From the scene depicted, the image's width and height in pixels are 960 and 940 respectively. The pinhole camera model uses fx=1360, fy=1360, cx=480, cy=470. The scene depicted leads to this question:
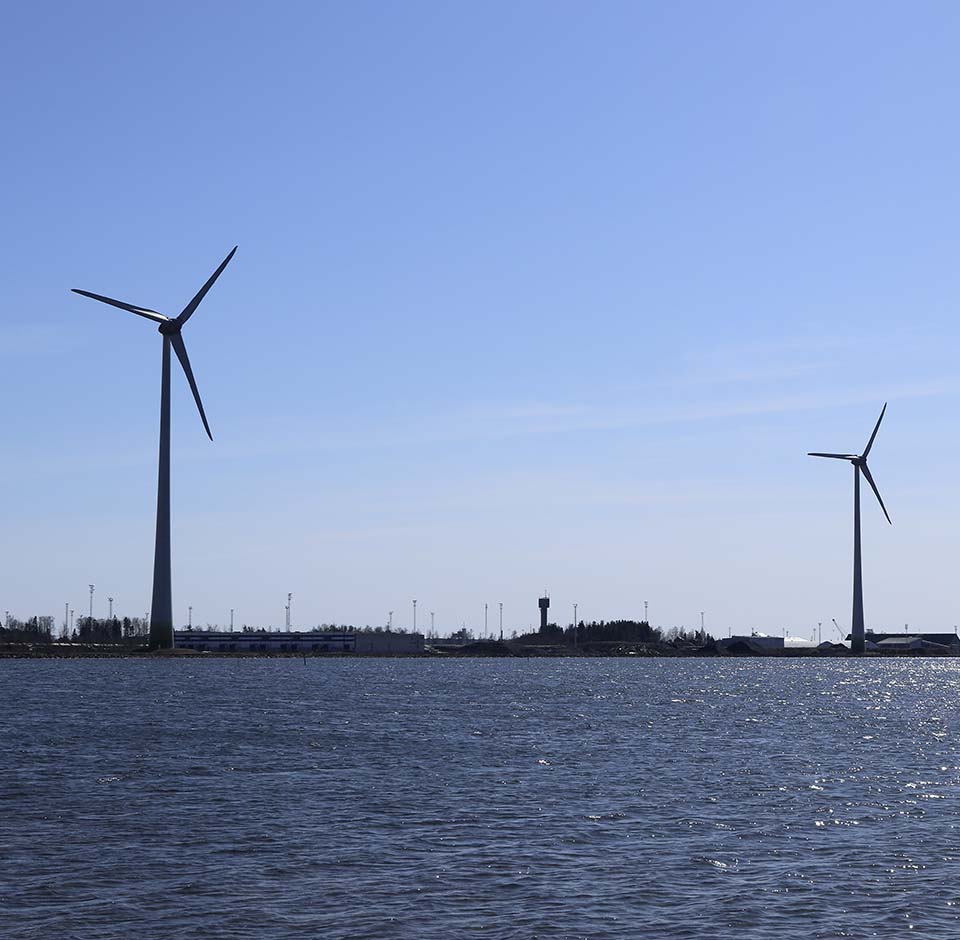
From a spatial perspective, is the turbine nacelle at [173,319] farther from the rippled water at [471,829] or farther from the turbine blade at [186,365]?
the rippled water at [471,829]

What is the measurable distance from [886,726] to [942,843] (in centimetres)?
6369

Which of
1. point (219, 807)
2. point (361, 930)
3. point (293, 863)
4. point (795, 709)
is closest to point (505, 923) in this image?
point (361, 930)

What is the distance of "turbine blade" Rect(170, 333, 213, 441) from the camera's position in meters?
176

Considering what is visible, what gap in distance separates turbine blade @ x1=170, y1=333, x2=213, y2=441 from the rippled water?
261 ft

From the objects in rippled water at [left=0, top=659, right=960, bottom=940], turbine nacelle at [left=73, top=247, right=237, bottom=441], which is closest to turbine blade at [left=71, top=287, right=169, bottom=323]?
turbine nacelle at [left=73, top=247, right=237, bottom=441]

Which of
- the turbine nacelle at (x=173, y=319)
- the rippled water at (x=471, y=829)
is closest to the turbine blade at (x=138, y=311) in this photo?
the turbine nacelle at (x=173, y=319)

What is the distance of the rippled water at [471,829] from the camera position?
33.7 meters

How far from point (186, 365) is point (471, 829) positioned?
5727 inches

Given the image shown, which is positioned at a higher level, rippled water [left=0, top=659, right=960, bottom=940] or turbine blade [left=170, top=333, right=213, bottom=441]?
turbine blade [left=170, top=333, right=213, bottom=441]

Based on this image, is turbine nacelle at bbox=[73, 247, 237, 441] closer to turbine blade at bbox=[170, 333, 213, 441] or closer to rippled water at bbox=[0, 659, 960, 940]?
turbine blade at bbox=[170, 333, 213, 441]

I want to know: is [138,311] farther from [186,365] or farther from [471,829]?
[471,829]

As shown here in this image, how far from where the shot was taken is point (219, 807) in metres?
52.9

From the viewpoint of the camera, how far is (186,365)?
185 meters

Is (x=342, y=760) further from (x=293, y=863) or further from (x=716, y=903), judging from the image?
(x=716, y=903)
